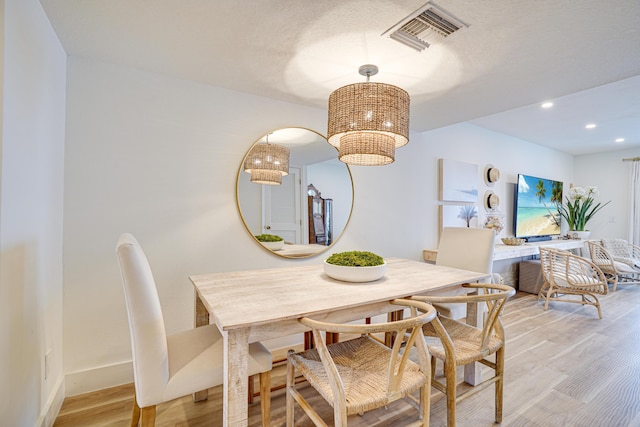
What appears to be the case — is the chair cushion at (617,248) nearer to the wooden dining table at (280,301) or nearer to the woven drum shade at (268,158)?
the wooden dining table at (280,301)

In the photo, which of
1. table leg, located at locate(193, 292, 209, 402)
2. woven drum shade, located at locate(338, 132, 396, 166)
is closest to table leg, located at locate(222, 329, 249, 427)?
table leg, located at locate(193, 292, 209, 402)

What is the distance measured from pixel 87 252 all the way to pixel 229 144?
117 cm

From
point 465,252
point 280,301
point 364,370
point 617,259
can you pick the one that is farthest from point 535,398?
point 617,259

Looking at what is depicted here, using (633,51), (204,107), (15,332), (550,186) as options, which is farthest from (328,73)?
(550,186)

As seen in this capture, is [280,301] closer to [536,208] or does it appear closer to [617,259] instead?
[536,208]

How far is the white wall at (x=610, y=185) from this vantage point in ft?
17.3

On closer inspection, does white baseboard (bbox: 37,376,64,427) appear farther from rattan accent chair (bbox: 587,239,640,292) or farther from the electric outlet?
rattan accent chair (bbox: 587,239,640,292)

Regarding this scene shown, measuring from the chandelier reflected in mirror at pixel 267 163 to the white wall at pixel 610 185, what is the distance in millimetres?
6535

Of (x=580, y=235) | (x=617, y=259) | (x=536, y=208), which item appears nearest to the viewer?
(x=617, y=259)

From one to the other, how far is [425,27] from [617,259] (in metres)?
5.60

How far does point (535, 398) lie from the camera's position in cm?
184

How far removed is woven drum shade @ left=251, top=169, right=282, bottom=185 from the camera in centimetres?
229

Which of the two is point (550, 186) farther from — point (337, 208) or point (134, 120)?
point (134, 120)

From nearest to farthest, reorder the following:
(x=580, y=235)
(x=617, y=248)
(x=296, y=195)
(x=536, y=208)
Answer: (x=296, y=195)
(x=617, y=248)
(x=536, y=208)
(x=580, y=235)
